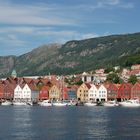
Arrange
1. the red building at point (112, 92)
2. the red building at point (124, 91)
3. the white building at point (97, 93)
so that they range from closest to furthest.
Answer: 1. the red building at point (124, 91)
2. the red building at point (112, 92)
3. the white building at point (97, 93)

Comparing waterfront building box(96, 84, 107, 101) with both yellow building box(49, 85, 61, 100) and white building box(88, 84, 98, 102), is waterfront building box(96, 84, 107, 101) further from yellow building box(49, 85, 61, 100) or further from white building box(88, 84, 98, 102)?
yellow building box(49, 85, 61, 100)

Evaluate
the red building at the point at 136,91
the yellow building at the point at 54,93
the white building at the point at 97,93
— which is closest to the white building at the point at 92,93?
the white building at the point at 97,93

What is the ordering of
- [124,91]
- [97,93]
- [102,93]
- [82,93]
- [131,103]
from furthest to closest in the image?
1. [82,93]
2. [97,93]
3. [102,93]
4. [124,91]
5. [131,103]

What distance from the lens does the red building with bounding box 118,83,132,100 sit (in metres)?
187

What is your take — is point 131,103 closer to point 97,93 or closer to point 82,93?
point 97,93

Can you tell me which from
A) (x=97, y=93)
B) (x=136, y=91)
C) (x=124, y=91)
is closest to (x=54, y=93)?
(x=97, y=93)

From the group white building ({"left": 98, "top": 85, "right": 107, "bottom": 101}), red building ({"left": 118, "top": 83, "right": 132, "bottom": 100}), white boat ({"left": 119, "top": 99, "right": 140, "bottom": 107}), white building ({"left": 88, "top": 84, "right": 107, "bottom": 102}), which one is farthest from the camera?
white building ({"left": 88, "top": 84, "right": 107, "bottom": 102})

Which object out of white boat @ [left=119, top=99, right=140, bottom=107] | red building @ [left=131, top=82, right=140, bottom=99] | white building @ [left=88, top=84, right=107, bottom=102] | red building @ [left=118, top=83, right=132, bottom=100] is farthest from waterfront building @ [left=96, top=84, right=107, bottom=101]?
white boat @ [left=119, top=99, right=140, bottom=107]

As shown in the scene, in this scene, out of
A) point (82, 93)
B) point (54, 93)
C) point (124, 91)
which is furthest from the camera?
point (54, 93)

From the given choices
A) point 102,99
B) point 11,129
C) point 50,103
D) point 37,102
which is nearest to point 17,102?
point 37,102

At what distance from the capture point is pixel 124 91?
18788cm

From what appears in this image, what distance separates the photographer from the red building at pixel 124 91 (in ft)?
614

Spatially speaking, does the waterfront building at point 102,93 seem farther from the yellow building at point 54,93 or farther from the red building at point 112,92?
the yellow building at point 54,93

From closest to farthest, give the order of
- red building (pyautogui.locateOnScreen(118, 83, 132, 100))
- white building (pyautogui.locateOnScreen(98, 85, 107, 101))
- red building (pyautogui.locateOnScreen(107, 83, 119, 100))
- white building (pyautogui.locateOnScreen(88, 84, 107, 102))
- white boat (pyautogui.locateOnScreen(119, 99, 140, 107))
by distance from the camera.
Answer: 1. white boat (pyautogui.locateOnScreen(119, 99, 140, 107))
2. red building (pyautogui.locateOnScreen(118, 83, 132, 100))
3. red building (pyautogui.locateOnScreen(107, 83, 119, 100))
4. white building (pyautogui.locateOnScreen(98, 85, 107, 101))
5. white building (pyautogui.locateOnScreen(88, 84, 107, 102))
